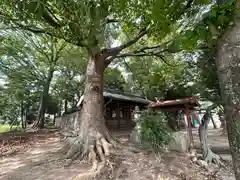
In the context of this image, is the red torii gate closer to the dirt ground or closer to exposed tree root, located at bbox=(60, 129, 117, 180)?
the dirt ground

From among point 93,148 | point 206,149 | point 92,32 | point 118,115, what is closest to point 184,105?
point 206,149

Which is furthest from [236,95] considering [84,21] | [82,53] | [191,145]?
[82,53]

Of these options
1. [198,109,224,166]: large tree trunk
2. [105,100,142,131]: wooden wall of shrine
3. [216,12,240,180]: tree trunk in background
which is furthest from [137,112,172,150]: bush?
[105,100,142,131]: wooden wall of shrine

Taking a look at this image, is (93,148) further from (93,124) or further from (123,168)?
(123,168)

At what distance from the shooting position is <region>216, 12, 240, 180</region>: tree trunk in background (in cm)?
100

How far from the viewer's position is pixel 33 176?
4.62m

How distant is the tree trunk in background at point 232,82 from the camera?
3.29 feet

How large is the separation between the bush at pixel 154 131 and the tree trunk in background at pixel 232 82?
17.1ft

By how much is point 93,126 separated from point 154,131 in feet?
7.64

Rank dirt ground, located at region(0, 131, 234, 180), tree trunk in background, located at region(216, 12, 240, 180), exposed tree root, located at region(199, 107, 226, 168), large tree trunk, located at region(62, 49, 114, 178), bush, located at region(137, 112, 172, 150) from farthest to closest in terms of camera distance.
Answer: exposed tree root, located at region(199, 107, 226, 168) < bush, located at region(137, 112, 172, 150) < large tree trunk, located at region(62, 49, 114, 178) < dirt ground, located at region(0, 131, 234, 180) < tree trunk in background, located at region(216, 12, 240, 180)

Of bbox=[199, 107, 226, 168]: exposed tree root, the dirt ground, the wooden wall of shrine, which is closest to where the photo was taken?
the dirt ground

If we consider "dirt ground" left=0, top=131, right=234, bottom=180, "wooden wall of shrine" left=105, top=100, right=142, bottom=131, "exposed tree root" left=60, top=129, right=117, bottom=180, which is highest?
"wooden wall of shrine" left=105, top=100, right=142, bottom=131

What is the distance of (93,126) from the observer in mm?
6473

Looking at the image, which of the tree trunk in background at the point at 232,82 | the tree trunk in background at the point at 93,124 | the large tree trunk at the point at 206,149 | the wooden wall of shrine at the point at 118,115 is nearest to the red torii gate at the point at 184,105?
the large tree trunk at the point at 206,149
